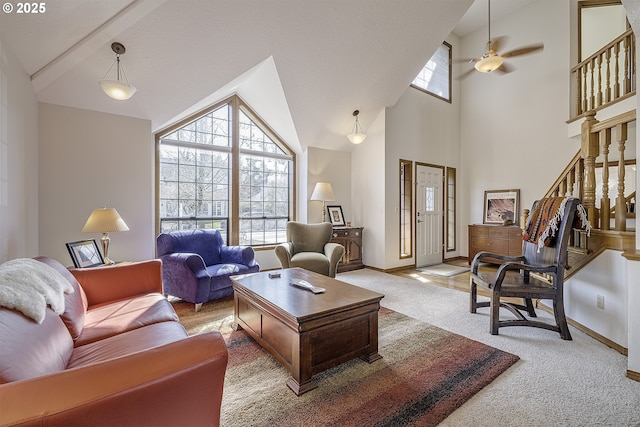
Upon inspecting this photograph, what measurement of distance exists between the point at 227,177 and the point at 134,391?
4.01 m

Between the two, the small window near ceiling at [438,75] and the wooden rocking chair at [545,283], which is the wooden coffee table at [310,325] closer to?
the wooden rocking chair at [545,283]

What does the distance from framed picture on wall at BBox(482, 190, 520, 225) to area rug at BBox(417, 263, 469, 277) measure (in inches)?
46.5

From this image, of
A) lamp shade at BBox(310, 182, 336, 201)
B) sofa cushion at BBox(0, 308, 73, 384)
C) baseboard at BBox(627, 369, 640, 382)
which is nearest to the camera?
sofa cushion at BBox(0, 308, 73, 384)

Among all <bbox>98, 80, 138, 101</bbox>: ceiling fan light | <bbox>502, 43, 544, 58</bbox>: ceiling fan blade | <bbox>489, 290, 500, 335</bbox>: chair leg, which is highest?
<bbox>502, 43, 544, 58</bbox>: ceiling fan blade

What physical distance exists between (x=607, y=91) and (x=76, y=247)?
670 centimetres

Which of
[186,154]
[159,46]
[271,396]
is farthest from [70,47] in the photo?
[271,396]

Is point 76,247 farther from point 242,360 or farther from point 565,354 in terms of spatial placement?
point 565,354

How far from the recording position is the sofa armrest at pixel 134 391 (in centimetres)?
71

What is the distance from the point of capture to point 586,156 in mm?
2611

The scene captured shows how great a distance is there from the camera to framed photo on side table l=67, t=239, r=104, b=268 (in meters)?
2.60

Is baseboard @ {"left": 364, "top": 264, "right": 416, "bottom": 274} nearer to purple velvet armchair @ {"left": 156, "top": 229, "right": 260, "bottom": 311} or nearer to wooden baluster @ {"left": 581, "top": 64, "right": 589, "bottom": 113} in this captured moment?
purple velvet armchair @ {"left": 156, "top": 229, "right": 260, "bottom": 311}

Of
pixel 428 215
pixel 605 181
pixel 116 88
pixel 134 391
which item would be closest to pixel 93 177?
pixel 116 88

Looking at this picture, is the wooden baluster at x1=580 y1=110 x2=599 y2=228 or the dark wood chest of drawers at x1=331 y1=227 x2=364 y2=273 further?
the dark wood chest of drawers at x1=331 y1=227 x2=364 y2=273

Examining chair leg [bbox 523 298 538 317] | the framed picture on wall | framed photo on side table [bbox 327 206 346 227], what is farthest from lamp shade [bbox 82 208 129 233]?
the framed picture on wall
